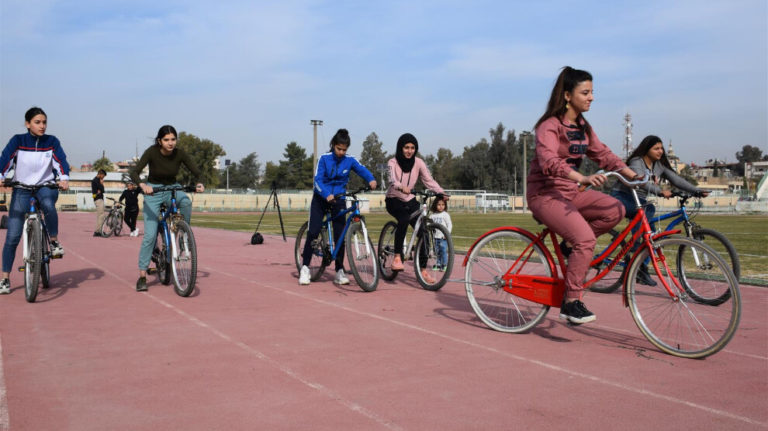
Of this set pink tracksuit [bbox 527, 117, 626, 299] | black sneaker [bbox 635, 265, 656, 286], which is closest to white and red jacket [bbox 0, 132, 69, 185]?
pink tracksuit [bbox 527, 117, 626, 299]

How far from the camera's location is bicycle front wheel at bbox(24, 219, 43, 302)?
21.1 ft

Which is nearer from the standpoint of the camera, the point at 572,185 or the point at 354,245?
the point at 572,185

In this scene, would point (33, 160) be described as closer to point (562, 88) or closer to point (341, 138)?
point (341, 138)

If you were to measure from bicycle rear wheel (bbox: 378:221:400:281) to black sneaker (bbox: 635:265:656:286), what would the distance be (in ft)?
12.9

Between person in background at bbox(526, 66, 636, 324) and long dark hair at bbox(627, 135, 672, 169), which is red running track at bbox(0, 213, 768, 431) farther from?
long dark hair at bbox(627, 135, 672, 169)

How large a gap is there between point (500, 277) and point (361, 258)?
2.49 metres

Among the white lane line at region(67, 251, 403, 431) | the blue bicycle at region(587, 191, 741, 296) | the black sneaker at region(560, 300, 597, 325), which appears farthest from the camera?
the blue bicycle at region(587, 191, 741, 296)

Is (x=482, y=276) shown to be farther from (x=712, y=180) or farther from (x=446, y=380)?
(x=712, y=180)

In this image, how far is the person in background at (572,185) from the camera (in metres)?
4.61

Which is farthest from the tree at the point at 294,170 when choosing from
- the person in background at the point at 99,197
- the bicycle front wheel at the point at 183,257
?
the bicycle front wheel at the point at 183,257

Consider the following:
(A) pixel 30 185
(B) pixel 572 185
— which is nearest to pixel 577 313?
(B) pixel 572 185

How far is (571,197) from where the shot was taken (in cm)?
482

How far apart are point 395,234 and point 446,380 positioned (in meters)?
4.39

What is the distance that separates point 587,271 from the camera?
4.68m
